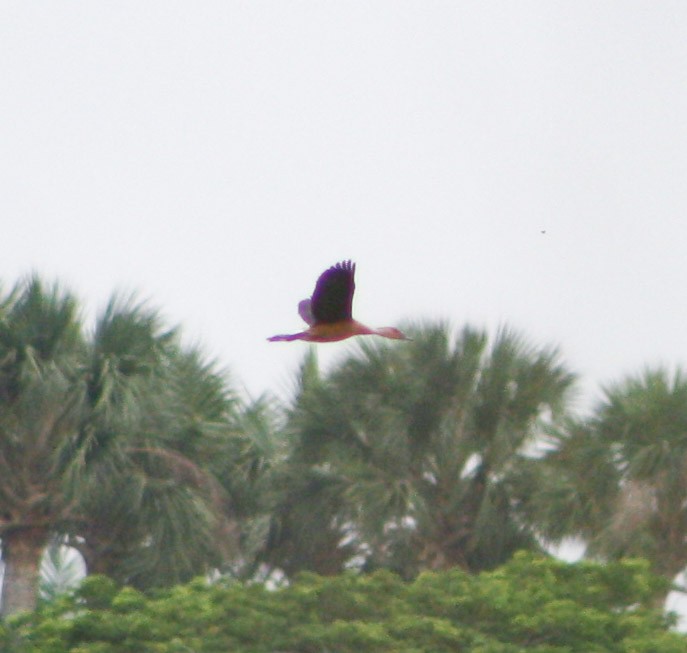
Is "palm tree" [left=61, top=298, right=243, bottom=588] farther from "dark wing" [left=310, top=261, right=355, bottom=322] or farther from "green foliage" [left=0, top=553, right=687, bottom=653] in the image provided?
"dark wing" [left=310, top=261, right=355, bottom=322]

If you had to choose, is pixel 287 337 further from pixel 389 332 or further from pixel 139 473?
pixel 139 473

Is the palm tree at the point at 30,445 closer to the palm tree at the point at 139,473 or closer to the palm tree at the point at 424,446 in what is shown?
the palm tree at the point at 139,473

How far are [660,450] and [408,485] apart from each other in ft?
8.47

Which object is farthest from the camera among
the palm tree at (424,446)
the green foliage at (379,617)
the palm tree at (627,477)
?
the palm tree at (424,446)

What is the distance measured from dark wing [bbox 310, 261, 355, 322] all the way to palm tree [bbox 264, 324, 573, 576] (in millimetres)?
11980

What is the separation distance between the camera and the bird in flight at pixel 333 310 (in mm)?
9359

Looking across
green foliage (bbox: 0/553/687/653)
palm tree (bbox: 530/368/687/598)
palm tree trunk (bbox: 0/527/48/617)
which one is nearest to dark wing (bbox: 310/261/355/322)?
green foliage (bbox: 0/553/687/653)

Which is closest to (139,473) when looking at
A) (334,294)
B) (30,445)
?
(30,445)

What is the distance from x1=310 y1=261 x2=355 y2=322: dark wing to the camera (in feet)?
30.8

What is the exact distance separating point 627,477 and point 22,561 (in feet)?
18.8

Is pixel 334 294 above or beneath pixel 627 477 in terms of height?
beneath

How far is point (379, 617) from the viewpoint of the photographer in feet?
56.3

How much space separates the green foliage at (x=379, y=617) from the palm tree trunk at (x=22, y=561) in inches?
128

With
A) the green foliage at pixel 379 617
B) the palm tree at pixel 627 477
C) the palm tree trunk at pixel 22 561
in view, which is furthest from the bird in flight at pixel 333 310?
the palm tree trunk at pixel 22 561
